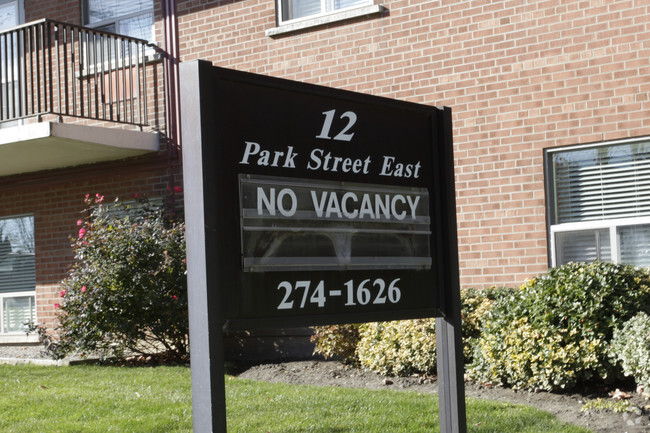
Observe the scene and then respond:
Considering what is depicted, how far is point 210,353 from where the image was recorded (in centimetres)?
340

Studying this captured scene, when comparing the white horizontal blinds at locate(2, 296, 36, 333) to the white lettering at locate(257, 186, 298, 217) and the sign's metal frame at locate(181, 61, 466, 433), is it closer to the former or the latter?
the sign's metal frame at locate(181, 61, 466, 433)

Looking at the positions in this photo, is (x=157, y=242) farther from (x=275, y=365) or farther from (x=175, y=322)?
(x=275, y=365)

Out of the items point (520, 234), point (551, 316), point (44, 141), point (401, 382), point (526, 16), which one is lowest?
point (401, 382)

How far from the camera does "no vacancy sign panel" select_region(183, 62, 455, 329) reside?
11.6ft

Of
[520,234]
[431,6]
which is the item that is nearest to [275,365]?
[520,234]

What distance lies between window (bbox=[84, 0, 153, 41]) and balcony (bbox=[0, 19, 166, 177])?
0.26 meters

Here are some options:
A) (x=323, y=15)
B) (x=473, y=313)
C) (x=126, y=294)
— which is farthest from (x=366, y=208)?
(x=323, y=15)

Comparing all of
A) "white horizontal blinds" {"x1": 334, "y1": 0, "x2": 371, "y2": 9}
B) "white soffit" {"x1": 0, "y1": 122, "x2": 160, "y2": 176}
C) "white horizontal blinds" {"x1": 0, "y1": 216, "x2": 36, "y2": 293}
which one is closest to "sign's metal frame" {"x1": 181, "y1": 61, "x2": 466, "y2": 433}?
"white horizontal blinds" {"x1": 334, "y1": 0, "x2": 371, "y2": 9}

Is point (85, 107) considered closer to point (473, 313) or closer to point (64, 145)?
point (64, 145)

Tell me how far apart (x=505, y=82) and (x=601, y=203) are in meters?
1.70

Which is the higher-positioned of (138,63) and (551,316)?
(138,63)

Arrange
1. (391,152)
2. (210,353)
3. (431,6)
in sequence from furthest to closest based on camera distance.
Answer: (431,6), (391,152), (210,353)

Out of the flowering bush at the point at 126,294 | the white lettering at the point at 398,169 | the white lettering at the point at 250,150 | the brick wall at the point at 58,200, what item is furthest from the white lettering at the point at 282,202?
the brick wall at the point at 58,200

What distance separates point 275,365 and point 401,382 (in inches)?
75.2
